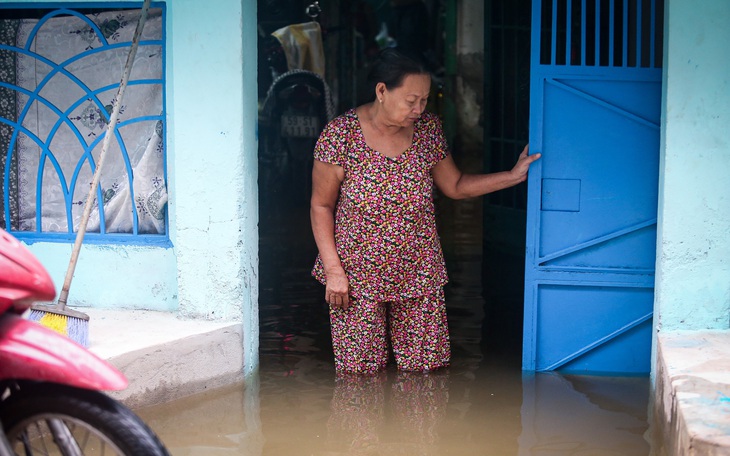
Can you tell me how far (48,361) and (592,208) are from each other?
334cm

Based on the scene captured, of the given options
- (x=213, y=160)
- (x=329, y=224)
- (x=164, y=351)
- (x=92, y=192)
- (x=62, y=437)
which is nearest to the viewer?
(x=62, y=437)

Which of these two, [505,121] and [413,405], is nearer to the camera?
[413,405]

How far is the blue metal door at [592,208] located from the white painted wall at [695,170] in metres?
0.26

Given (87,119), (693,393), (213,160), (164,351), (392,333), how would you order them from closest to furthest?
(693,393)
(164,351)
(213,160)
(392,333)
(87,119)

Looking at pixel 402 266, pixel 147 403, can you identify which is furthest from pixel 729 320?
pixel 147 403

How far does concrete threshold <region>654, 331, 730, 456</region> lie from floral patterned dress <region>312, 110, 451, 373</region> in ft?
4.11

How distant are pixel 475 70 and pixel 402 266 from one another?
922cm

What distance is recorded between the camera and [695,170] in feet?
15.5

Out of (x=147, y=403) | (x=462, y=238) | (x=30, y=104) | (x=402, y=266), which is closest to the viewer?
(x=147, y=403)

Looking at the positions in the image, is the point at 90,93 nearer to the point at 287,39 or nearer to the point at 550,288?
the point at 550,288

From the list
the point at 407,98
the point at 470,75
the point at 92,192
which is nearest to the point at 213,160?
the point at 92,192

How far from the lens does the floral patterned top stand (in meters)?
4.93

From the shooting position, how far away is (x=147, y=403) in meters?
4.71

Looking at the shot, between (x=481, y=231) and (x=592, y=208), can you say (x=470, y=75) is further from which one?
(x=592, y=208)
